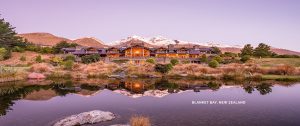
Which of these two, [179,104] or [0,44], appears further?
[0,44]

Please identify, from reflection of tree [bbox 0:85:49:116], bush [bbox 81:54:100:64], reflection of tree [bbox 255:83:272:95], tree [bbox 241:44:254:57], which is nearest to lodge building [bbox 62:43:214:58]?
tree [bbox 241:44:254:57]

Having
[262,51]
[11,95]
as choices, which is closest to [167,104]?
[11,95]

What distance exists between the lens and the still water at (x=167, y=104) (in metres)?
19.1

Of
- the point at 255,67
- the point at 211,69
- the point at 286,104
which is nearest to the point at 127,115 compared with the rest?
the point at 286,104

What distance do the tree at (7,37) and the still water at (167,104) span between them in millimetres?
59637

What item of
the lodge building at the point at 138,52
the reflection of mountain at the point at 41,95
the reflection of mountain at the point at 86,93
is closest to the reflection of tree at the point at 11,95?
the reflection of mountain at the point at 41,95

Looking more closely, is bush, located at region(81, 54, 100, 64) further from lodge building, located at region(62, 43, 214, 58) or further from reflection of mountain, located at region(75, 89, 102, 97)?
reflection of mountain, located at region(75, 89, 102, 97)

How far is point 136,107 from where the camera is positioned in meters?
23.7

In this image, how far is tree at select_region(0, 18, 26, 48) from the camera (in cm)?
8444

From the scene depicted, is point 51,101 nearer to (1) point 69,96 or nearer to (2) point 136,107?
(1) point 69,96

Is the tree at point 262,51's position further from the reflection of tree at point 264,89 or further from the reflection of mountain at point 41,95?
the reflection of mountain at point 41,95

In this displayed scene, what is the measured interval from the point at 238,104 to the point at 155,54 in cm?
7141

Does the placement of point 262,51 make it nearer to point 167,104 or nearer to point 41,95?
point 167,104

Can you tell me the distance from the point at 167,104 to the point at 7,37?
8271 centimetres
